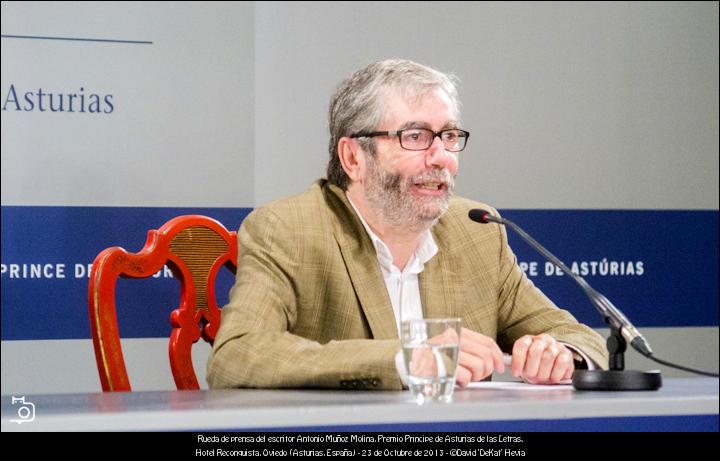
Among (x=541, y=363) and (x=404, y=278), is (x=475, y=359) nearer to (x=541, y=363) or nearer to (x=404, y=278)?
(x=541, y=363)

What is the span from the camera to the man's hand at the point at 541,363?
1919 mm

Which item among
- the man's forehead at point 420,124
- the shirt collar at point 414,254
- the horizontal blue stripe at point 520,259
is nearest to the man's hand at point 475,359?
the shirt collar at point 414,254

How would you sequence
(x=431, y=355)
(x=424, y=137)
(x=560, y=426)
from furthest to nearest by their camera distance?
1. (x=424, y=137)
2. (x=431, y=355)
3. (x=560, y=426)

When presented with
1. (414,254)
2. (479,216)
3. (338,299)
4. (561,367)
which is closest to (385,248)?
(414,254)

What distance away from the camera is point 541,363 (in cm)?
193

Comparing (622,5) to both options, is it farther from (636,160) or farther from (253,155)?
(253,155)

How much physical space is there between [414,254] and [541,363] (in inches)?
21.4

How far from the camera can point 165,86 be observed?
12.8 ft

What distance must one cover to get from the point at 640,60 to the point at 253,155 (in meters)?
1.78

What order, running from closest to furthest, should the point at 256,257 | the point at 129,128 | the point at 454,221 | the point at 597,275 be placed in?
the point at 256,257
the point at 454,221
the point at 129,128
the point at 597,275

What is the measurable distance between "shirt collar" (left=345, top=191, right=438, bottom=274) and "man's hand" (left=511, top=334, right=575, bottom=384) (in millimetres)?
446

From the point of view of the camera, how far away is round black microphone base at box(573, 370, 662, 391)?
1.58 metres

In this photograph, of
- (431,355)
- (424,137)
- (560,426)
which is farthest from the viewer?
(424,137)
